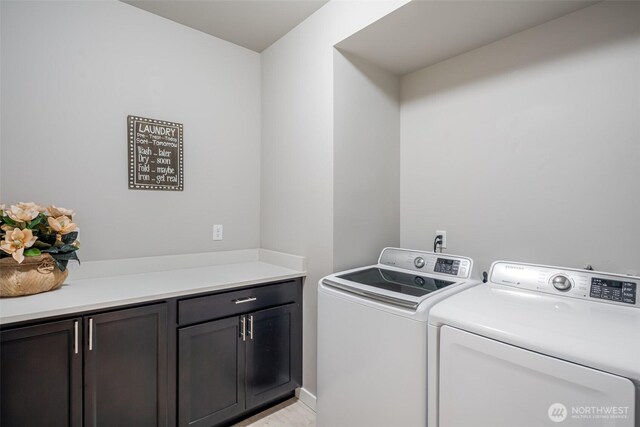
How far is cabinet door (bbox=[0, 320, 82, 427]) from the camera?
1173mm

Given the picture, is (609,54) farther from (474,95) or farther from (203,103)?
(203,103)

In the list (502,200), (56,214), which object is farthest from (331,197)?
(56,214)

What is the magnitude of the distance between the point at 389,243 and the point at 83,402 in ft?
6.02

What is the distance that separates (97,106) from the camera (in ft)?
5.99

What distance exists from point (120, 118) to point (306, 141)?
115 centimetres

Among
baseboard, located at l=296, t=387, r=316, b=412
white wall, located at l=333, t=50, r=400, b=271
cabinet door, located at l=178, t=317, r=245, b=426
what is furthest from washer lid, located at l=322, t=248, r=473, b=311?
baseboard, located at l=296, t=387, r=316, b=412

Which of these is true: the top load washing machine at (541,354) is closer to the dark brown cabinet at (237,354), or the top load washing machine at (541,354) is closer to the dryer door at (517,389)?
the dryer door at (517,389)

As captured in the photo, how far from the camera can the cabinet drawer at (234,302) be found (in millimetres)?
1593

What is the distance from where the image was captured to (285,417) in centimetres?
190

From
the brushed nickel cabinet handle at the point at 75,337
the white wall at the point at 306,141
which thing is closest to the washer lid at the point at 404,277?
the white wall at the point at 306,141

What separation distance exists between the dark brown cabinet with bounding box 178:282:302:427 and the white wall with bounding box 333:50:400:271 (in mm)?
501

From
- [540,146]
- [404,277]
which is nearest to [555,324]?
[404,277]

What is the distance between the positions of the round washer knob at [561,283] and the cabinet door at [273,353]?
140 cm

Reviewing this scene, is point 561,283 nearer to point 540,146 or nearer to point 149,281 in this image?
point 540,146
